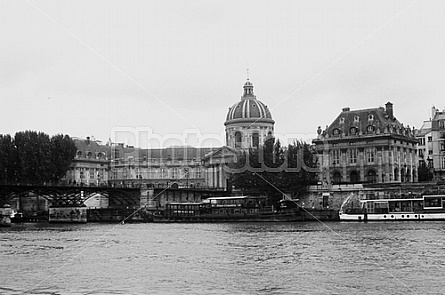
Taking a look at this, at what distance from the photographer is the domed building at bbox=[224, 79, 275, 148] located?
504ft

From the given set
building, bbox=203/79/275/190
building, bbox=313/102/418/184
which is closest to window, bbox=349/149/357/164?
building, bbox=313/102/418/184

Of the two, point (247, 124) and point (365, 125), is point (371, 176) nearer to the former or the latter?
point (365, 125)

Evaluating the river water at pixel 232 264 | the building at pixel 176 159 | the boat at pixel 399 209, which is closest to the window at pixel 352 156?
the boat at pixel 399 209

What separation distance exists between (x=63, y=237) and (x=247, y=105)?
308 feet

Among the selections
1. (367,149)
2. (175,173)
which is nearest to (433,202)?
(367,149)

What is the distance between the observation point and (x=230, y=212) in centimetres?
9738

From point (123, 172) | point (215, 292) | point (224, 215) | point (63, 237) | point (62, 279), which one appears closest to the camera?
point (215, 292)

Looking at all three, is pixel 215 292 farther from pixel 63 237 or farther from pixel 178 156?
pixel 178 156

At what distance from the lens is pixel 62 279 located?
118ft

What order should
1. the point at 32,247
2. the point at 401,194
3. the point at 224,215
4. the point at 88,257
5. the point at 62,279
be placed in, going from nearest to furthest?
the point at 62,279
the point at 88,257
the point at 32,247
the point at 401,194
the point at 224,215

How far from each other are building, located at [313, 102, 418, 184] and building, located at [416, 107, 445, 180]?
270 inches

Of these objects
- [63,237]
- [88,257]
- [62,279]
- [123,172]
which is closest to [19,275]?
[62,279]

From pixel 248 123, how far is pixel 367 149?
151 ft

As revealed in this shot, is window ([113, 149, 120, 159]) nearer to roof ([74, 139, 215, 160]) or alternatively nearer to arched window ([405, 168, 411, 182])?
roof ([74, 139, 215, 160])
